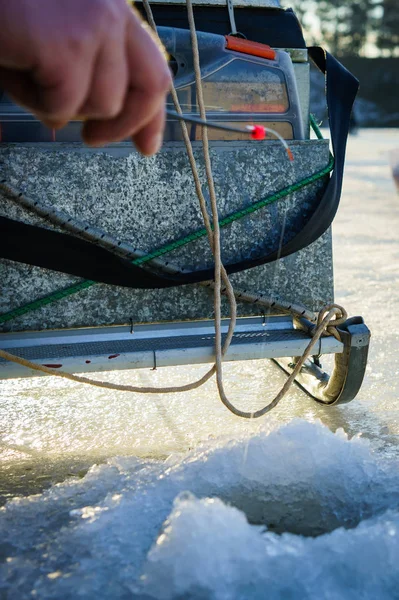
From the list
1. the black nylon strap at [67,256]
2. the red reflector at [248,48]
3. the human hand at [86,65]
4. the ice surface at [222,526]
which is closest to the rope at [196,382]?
the ice surface at [222,526]

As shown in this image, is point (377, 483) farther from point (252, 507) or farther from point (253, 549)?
point (253, 549)

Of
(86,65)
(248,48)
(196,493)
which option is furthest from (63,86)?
(248,48)

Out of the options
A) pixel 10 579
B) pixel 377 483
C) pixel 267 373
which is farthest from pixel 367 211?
pixel 10 579

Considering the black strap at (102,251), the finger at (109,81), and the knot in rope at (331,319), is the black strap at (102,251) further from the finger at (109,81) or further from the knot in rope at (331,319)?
the finger at (109,81)

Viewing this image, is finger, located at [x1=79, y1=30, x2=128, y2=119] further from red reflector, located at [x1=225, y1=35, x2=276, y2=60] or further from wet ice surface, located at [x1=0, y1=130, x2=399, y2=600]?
red reflector, located at [x1=225, y1=35, x2=276, y2=60]

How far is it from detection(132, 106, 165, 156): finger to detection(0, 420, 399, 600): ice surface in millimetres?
1016

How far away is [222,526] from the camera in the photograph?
81.5 inches

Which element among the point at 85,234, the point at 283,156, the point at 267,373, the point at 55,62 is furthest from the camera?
the point at 267,373

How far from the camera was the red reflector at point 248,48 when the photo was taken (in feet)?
9.64

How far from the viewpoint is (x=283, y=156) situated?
9.78ft

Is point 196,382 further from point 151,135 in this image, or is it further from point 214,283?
point 151,135

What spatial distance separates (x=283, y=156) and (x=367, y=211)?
7136 millimetres

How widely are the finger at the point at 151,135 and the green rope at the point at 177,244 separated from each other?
Result: 1.23m

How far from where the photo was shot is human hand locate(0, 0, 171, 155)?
4.59 ft
